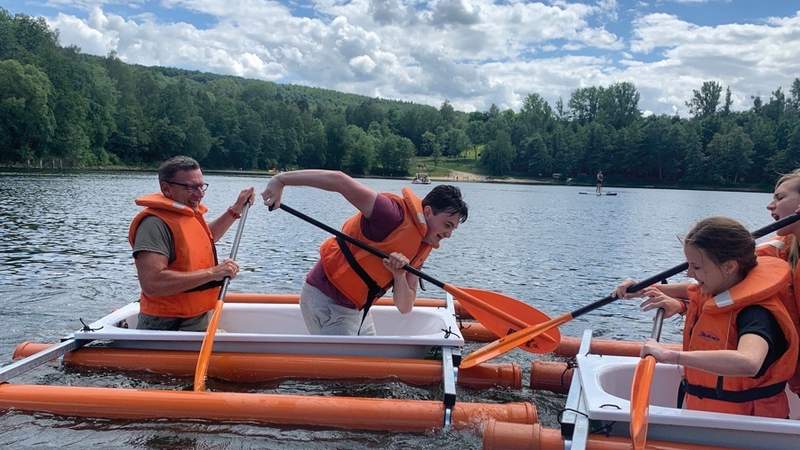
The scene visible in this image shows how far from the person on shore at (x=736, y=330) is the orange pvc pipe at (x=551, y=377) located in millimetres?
1785

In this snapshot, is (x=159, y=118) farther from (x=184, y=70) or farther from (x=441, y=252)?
(x=184, y=70)

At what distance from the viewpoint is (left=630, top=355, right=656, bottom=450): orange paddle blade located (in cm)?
330

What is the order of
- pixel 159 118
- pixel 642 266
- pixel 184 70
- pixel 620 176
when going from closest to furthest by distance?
1. pixel 642 266
2. pixel 159 118
3. pixel 620 176
4. pixel 184 70

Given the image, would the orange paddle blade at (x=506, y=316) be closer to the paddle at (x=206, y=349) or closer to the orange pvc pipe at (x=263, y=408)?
the orange pvc pipe at (x=263, y=408)

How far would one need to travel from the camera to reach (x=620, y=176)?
9900 cm

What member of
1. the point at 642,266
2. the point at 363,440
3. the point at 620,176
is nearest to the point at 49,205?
the point at 642,266

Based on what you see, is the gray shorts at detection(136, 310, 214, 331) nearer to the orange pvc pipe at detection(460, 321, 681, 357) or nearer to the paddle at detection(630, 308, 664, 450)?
the orange pvc pipe at detection(460, 321, 681, 357)

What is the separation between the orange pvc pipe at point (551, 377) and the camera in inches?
215

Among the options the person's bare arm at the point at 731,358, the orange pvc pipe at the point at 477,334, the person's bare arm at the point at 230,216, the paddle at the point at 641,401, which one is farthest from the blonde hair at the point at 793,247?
the person's bare arm at the point at 230,216

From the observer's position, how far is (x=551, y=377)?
550cm

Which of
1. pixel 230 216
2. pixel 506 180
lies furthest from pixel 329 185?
pixel 506 180

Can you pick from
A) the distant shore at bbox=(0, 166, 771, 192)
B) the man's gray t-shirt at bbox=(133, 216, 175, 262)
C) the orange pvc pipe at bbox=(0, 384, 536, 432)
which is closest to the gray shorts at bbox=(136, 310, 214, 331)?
the man's gray t-shirt at bbox=(133, 216, 175, 262)

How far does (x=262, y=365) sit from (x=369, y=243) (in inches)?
49.1

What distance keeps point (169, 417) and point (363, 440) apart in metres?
1.24
